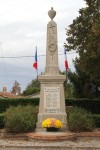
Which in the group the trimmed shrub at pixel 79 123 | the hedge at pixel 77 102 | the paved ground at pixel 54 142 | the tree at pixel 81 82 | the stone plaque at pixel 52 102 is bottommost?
the paved ground at pixel 54 142

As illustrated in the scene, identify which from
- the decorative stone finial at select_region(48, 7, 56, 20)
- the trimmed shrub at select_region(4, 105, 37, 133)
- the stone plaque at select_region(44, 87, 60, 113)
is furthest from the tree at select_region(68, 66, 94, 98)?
the trimmed shrub at select_region(4, 105, 37, 133)

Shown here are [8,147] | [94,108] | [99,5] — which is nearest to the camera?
[8,147]

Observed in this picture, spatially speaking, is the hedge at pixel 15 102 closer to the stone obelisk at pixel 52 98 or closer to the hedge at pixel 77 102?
the hedge at pixel 77 102

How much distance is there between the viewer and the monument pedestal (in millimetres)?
15664

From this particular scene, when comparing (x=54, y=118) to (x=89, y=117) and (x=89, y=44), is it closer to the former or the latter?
(x=89, y=117)

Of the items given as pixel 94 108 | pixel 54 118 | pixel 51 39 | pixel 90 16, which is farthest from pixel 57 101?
pixel 94 108

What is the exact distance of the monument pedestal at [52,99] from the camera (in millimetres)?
15664

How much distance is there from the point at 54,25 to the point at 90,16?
140 inches

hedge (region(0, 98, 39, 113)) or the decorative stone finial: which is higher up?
the decorative stone finial

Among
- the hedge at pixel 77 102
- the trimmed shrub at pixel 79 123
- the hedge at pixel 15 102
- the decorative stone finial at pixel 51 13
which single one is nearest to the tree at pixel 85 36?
the decorative stone finial at pixel 51 13

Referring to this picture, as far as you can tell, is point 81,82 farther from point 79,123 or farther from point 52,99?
point 79,123

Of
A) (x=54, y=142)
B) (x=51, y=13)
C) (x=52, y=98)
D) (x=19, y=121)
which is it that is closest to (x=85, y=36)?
(x=51, y=13)

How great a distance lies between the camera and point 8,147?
11.1 metres

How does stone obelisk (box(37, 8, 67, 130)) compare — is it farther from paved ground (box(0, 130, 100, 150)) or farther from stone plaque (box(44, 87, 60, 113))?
paved ground (box(0, 130, 100, 150))
